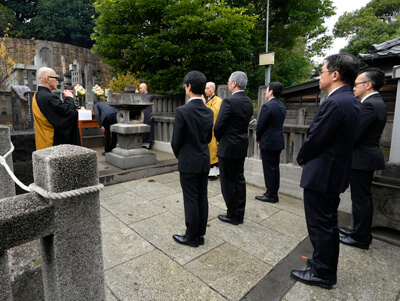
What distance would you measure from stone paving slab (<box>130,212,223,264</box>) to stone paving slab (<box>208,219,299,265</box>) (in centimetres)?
21

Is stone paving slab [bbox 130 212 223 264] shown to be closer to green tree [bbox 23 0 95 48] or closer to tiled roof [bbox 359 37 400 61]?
tiled roof [bbox 359 37 400 61]

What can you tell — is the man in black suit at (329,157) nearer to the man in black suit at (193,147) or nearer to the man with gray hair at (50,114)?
the man in black suit at (193,147)

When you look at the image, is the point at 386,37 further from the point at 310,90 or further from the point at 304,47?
the point at 310,90

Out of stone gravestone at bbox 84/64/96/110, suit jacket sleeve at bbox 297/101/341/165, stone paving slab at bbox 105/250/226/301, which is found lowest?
stone paving slab at bbox 105/250/226/301

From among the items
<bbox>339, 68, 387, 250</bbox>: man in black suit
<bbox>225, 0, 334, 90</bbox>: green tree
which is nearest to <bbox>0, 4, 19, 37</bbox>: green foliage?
<bbox>225, 0, 334, 90</bbox>: green tree

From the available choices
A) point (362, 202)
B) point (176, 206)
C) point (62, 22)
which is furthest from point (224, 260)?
point (62, 22)

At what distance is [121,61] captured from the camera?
29.8 ft

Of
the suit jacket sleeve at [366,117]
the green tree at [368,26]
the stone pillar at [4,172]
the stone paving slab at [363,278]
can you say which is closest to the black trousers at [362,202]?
the stone paving slab at [363,278]

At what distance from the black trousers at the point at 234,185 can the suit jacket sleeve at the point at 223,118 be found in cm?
41

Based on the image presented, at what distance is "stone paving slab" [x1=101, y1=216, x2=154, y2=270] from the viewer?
2.78 metres

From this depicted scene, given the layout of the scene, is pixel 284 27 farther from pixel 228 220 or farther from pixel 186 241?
pixel 186 241

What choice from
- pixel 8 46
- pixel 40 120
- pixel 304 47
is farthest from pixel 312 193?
pixel 8 46

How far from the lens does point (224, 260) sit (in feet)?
9.18

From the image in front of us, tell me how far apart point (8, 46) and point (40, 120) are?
24151mm
